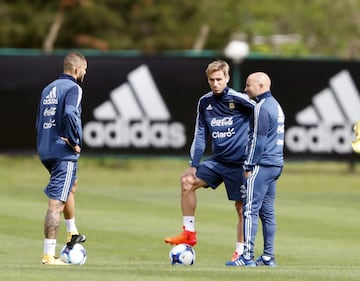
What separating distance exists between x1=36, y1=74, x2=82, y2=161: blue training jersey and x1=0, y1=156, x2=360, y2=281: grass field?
3.87 feet

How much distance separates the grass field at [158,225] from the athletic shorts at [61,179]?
2.44 ft

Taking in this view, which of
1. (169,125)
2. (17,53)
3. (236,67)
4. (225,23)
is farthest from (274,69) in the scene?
(225,23)

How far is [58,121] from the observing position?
43.1 ft

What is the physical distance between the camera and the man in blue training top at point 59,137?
13.1 m

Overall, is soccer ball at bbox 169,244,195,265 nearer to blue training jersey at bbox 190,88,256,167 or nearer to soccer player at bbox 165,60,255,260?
soccer player at bbox 165,60,255,260

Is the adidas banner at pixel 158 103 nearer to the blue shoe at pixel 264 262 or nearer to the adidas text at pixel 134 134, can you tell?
the adidas text at pixel 134 134

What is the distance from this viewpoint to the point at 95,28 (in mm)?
45406

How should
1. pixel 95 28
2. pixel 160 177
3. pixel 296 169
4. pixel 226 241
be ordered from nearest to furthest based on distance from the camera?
pixel 226 241 < pixel 160 177 < pixel 296 169 < pixel 95 28

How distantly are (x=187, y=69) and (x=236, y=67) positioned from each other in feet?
3.88

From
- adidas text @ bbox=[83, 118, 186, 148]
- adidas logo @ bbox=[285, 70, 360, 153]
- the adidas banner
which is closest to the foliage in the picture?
the adidas banner

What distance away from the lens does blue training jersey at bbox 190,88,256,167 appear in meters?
13.9

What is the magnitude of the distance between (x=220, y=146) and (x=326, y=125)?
16.5 m

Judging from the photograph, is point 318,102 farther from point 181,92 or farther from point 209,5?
point 209,5

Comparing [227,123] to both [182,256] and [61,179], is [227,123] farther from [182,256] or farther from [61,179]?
[61,179]
